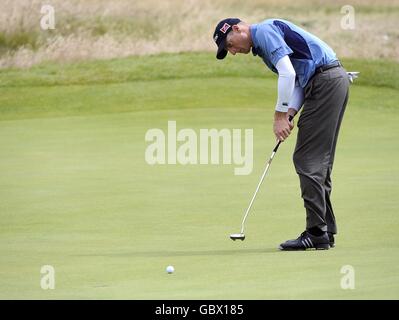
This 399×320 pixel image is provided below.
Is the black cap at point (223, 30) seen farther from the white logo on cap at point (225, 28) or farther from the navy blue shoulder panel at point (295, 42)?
the navy blue shoulder panel at point (295, 42)

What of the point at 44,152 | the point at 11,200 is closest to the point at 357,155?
the point at 44,152

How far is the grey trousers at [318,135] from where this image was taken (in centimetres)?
872

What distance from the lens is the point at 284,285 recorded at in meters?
7.03

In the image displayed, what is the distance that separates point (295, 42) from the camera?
8.65 meters

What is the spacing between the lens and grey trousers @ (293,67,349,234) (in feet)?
28.6

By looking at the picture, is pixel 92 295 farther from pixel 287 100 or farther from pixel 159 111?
pixel 159 111

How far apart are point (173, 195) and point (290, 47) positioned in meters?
3.75

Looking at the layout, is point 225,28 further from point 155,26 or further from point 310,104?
point 155,26

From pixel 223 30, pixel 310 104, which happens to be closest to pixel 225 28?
pixel 223 30

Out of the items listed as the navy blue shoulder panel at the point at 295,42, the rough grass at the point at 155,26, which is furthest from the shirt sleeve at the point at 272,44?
the rough grass at the point at 155,26

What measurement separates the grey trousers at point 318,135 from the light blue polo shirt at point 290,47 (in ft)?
0.32

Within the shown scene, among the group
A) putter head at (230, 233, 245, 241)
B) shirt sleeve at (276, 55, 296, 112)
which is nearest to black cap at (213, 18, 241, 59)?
shirt sleeve at (276, 55, 296, 112)

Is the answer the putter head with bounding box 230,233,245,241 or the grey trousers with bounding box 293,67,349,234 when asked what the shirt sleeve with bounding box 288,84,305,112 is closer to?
the grey trousers with bounding box 293,67,349,234

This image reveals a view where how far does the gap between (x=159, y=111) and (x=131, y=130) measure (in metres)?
2.53
